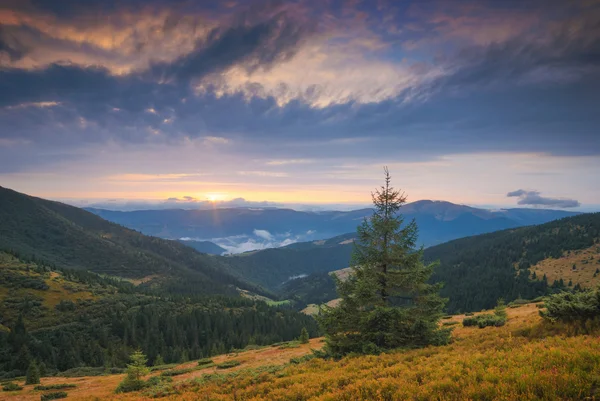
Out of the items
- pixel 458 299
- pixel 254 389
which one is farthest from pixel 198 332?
pixel 458 299

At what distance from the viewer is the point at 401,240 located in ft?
71.2

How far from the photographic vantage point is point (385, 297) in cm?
2134

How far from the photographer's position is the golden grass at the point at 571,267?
15082 cm

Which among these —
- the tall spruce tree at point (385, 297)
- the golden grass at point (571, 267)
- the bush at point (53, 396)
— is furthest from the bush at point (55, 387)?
the golden grass at point (571, 267)

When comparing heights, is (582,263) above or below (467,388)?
below

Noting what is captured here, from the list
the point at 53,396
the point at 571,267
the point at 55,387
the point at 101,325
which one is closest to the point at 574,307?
the point at 53,396

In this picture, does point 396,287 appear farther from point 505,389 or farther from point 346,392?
point 505,389

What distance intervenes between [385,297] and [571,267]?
209 m

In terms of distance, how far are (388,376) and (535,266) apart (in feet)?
744

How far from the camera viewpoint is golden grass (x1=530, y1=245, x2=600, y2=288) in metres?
151

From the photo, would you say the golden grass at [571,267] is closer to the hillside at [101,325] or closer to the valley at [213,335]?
the valley at [213,335]

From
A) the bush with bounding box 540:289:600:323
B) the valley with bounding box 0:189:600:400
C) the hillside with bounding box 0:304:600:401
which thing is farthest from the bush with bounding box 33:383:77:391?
the bush with bounding box 540:289:600:323

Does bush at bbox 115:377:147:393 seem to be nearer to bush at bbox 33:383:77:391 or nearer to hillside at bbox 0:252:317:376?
bush at bbox 33:383:77:391

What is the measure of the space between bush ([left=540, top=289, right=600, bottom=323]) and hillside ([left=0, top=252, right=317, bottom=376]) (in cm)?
6798
